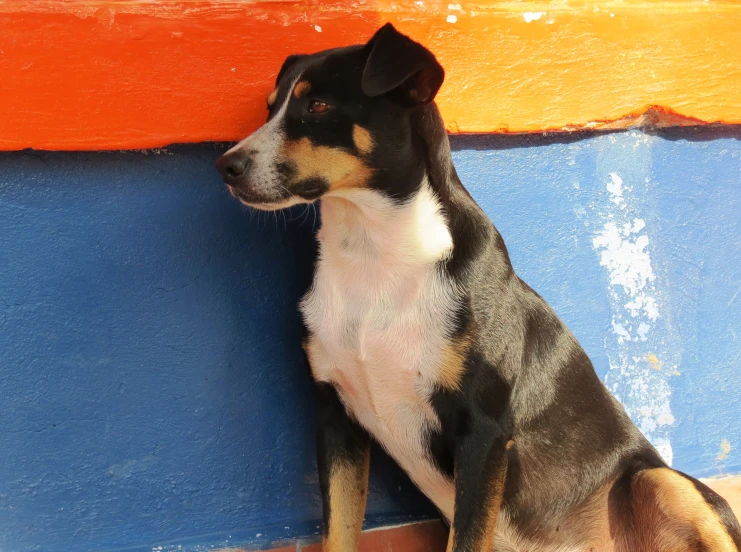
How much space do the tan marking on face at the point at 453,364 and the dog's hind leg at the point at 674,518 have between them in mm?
728

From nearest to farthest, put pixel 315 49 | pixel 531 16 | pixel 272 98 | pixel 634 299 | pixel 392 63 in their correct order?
pixel 392 63
pixel 272 98
pixel 315 49
pixel 531 16
pixel 634 299

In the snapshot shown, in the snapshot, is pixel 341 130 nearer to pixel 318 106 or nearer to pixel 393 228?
pixel 318 106

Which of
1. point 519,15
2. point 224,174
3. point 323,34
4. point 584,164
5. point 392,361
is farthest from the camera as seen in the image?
point 584,164

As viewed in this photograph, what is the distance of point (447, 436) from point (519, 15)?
4.71 feet

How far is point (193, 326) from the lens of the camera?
2264 millimetres

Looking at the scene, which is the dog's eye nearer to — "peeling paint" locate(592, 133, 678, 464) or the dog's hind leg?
"peeling paint" locate(592, 133, 678, 464)

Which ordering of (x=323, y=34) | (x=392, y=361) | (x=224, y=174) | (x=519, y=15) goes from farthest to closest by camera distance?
(x=519, y=15)
(x=323, y=34)
(x=392, y=361)
(x=224, y=174)

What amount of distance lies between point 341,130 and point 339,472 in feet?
3.27

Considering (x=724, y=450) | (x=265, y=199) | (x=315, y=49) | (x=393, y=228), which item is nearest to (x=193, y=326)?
(x=265, y=199)

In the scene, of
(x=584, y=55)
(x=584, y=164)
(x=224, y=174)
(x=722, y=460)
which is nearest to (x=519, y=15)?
(x=584, y=55)

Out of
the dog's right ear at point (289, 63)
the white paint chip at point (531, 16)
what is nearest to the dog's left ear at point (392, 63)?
the dog's right ear at point (289, 63)

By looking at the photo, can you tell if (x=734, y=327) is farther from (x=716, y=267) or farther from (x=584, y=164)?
(x=584, y=164)

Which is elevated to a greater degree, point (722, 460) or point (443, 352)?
point (443, 352)

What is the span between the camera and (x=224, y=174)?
186 centimetres
